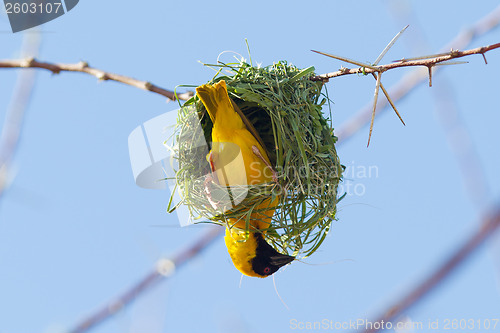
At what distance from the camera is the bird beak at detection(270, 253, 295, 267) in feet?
9.85

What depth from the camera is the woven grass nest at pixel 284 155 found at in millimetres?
2779

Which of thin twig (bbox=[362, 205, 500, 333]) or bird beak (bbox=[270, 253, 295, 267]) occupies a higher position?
thin twig (bbox=[362, 205, 500, 333])

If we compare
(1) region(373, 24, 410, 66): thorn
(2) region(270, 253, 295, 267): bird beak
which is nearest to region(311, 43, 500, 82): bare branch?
(1) region(373, 24, 410, 66): thorn

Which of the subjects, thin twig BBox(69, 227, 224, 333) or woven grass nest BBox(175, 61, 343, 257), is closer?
thin twig BBox(69, 227, 224, 333)

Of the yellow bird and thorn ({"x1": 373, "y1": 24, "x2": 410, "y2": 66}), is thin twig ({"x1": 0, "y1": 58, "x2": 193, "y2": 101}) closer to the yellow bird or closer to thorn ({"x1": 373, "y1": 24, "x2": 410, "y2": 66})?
the yellow bird

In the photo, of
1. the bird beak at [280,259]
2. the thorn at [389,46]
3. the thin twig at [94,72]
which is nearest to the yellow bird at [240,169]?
the bird beak at [280,259]

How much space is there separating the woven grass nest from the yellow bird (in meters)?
0.06

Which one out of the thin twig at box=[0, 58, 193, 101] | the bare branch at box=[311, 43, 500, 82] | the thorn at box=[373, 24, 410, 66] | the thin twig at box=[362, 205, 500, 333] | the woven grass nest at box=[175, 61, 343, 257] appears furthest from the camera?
the woven grass nest at box=[175, 61, 343, 257]

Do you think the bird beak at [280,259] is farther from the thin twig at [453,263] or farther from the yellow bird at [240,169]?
the thin twig at [453,263]

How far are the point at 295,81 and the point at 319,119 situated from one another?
0.24m

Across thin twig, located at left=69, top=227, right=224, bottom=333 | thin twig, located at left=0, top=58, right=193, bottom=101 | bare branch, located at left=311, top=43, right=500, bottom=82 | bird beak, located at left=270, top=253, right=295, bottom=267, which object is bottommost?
bird beak, located at left=270, top=253, right=295, bottom=267

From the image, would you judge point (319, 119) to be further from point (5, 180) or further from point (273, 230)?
point (5, 180)

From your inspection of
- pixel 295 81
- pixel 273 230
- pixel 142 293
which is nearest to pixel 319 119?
pixel 295 81

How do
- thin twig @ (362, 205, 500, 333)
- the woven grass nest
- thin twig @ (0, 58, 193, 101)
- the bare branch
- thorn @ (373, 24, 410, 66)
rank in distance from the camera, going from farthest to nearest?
the woven grass nest
thin twig @ (0, 58, 193, 101)
thorn @ (373, 24, 410, 66)
the bare branch
thin twig @ (362, 205, 500, 333)
